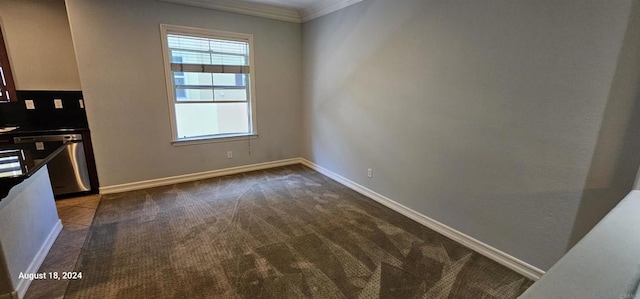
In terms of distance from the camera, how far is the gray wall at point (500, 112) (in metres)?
1.67

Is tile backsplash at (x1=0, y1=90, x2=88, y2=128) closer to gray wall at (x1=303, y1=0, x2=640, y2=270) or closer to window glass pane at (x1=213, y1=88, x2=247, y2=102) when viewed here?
window glass pane at (x1=213, y1=88, x2=247, y2=102)

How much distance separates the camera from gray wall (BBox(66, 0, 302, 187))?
3254mm

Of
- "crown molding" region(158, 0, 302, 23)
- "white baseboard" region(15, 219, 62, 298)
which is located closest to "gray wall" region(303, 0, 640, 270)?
"crown molding" region(158, 0, 302, 23)

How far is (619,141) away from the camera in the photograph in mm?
1620

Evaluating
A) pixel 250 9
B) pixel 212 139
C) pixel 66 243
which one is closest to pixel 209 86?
pixel 212 139

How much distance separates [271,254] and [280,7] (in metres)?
3.55

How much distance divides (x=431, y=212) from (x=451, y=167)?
1.75 ft

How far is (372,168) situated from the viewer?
3.45 meters

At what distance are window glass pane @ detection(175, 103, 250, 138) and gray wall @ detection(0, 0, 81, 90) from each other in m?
1.42

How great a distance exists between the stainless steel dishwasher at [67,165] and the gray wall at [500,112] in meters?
3.54

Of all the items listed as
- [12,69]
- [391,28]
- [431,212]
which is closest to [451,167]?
[431,212]

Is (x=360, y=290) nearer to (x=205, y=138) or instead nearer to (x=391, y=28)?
(x=391, y=28)

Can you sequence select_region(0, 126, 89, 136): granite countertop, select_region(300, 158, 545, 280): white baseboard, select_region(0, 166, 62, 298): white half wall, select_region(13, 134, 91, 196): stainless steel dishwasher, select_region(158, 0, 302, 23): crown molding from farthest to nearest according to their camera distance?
select_region(158, 0, 302, 23): crown molding → select_region(13, 134, 91, 196): stainless steel dishwasher → select_region(0, 126, 89, 136): granite countertop → select_region(300, 158, 545, 280): white baseboard → select_region(0, 166, 62, 298): white half wall

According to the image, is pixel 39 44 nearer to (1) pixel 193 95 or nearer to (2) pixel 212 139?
(1) pixel 193 95
